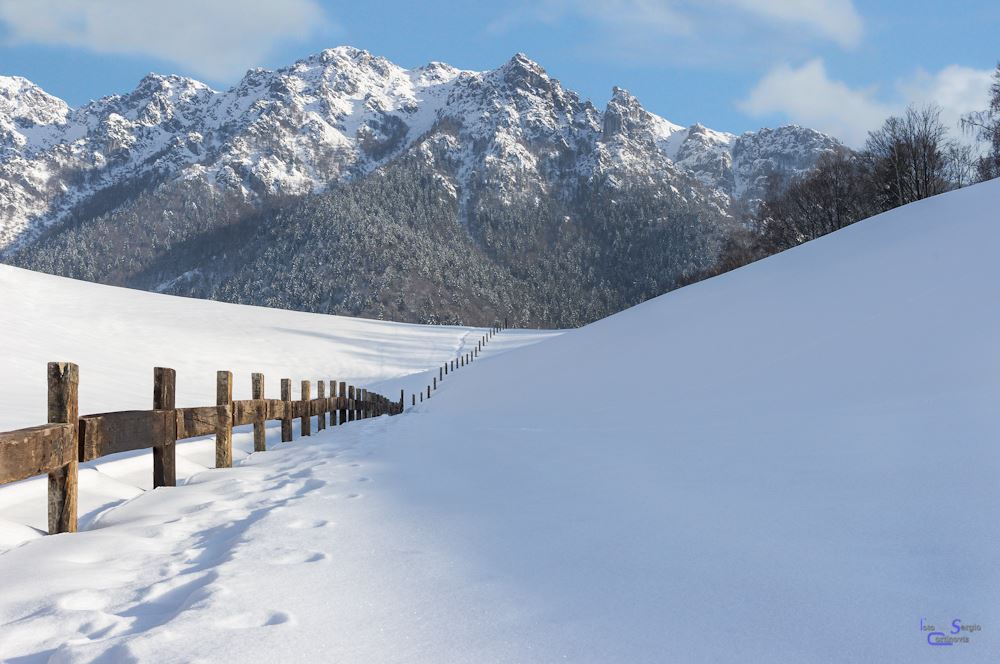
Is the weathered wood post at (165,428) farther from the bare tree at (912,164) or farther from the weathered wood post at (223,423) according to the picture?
the bare tree at (912,164)

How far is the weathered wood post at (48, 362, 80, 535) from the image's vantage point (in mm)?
3545

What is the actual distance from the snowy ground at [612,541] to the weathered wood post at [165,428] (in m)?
0.29

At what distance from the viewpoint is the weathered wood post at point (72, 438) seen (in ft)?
11.6

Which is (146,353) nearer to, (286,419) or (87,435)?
(286,419)

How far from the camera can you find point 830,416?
5074 millimetres

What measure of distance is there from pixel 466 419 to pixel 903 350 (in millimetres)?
6620

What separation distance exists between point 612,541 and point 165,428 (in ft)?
12.1

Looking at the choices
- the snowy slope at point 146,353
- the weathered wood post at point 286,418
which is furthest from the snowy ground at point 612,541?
the weathered wood post at point 286,418

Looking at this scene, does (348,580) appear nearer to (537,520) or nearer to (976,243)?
(537,520)

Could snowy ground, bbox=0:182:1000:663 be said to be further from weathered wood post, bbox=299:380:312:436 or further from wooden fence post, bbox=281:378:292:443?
weathered wood post, bbox=299:380:312:436

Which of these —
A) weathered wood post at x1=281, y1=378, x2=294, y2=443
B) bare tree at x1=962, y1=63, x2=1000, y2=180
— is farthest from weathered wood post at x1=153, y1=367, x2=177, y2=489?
bare tree at x1=962, y1=63, x2=1000, y2=180

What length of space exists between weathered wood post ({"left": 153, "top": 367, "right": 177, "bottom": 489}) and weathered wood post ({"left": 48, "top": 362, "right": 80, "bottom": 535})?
1022mm

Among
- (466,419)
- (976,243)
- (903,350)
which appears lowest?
(466,419)

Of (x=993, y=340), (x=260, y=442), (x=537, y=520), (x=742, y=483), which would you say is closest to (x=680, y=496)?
(x=742, y=483)
